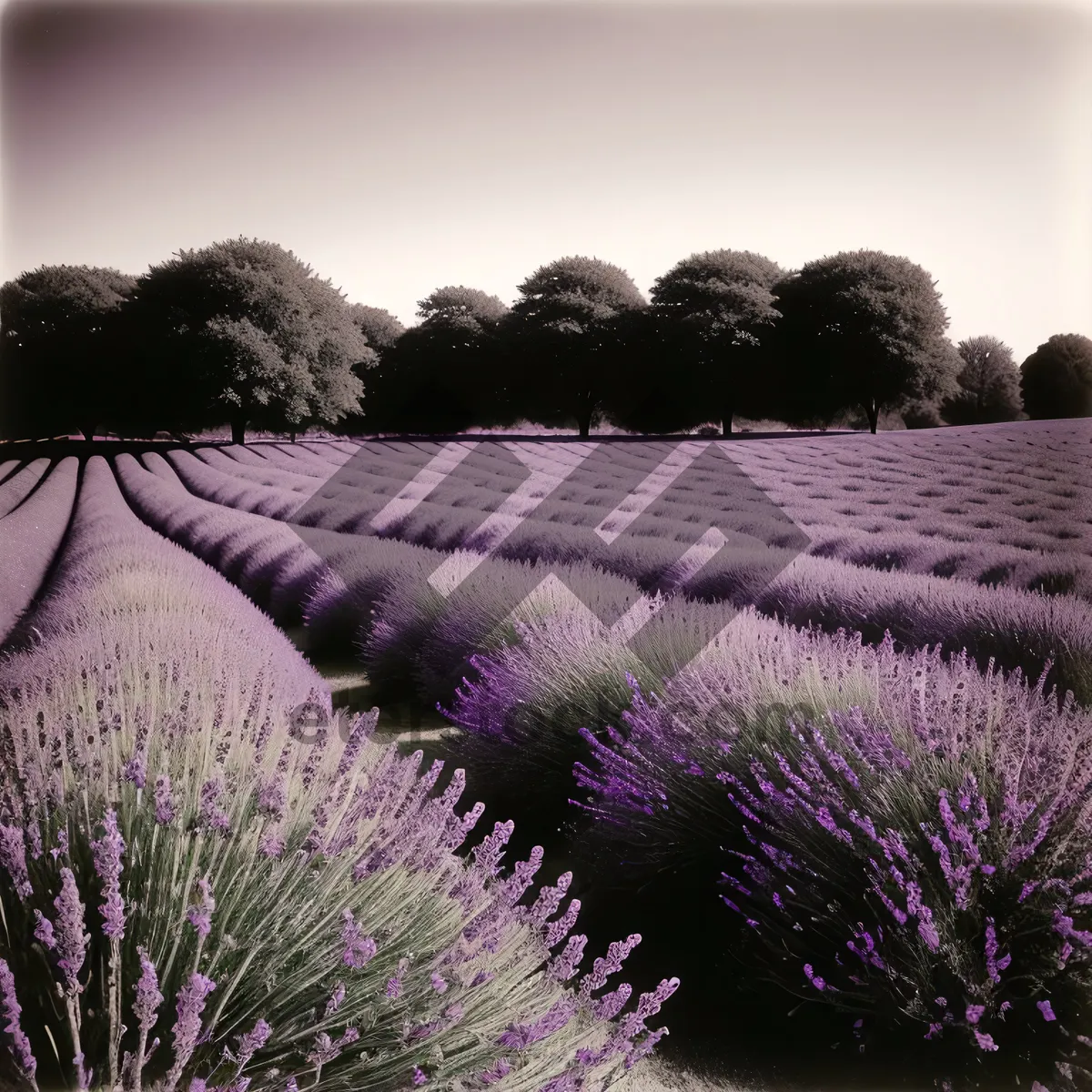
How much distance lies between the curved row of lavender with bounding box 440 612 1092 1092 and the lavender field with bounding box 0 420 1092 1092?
0.01 metres

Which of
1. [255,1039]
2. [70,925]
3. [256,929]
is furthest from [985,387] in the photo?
[70,925]

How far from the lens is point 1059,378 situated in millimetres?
2555

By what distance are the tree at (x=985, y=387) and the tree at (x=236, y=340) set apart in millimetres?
2278

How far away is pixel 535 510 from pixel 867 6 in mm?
2492

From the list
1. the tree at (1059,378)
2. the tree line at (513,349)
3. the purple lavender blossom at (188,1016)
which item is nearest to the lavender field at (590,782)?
the purple lavender blossom at (188,1016)

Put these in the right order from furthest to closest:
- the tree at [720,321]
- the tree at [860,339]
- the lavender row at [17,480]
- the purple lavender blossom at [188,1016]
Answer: the lavender row at [17,480], the tree at [720,321], the tree at [860,339], the purple lavender blossom at [188,1016]

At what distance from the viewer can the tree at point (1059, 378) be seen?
251 centimetres

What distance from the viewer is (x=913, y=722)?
6.42 feet

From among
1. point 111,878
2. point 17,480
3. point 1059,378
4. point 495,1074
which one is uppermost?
point 1059,378

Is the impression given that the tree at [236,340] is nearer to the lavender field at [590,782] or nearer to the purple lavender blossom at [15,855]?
the lavender field at [590,782]

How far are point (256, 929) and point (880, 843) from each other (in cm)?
119

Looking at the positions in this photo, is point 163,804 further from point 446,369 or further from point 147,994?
point 446,369

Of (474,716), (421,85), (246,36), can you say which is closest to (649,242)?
(421,85)

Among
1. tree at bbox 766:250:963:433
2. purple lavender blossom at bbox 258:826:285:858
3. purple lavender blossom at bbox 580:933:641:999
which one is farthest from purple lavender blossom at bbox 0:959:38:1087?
tree at bbox 766:250:963:433
